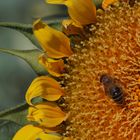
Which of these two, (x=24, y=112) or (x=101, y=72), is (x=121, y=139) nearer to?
(x=101, y=72)

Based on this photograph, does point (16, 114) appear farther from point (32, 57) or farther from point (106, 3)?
point (106, 3)

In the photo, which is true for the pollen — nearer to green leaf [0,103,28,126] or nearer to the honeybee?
the honeybee

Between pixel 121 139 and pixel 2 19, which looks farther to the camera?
pixel 2 19

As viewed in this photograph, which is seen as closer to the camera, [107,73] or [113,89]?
[113,89]

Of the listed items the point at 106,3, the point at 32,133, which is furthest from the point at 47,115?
the point at 106,3

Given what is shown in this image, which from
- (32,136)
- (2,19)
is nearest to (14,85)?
(2,19)

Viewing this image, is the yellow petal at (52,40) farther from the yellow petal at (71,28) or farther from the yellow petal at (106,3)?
the yellow petal at (106,3)

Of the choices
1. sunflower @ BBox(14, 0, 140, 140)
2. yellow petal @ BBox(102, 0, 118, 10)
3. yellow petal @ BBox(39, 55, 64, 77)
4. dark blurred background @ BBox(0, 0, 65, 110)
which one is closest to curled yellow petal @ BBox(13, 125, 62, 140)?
sunflower @ BBox(14, 0, 140, 140)
